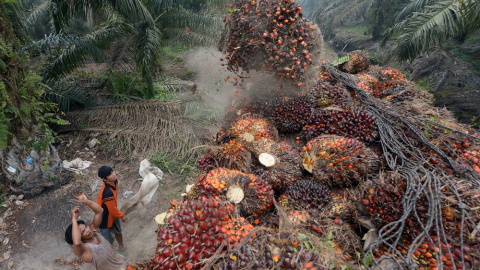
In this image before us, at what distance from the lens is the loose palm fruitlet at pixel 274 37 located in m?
3.00

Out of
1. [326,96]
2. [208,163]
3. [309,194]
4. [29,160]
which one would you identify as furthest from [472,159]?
[29,160]

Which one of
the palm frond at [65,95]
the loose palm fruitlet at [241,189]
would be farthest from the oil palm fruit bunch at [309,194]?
the palm frond at [65,95]

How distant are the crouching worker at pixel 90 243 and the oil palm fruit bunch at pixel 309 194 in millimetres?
2068

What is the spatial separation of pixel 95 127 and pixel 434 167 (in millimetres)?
6237

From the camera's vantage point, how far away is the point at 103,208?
10.0 ft

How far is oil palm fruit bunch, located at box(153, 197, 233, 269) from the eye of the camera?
1507 millimetres

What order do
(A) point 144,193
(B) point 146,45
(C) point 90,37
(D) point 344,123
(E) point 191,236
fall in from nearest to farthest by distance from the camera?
(E) point 191,236 < (D) point 344,123 < (A) point 144,193 < (B) point 146,45 < (C) point 90,37

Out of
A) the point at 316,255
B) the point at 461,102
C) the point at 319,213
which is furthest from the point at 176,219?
the point at 461,102

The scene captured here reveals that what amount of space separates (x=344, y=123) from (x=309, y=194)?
1.30 meters

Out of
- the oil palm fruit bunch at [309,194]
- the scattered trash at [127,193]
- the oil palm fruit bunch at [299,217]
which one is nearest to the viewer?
the oil palm fruit bunch at [299,217]

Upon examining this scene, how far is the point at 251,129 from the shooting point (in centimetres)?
367

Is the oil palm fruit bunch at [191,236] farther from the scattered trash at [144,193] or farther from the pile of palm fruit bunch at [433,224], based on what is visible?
the scattered trash at [144,193]

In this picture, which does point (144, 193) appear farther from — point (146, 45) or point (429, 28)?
point (429, 28)

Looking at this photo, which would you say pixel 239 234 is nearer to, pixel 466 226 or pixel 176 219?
pixel 176 219
